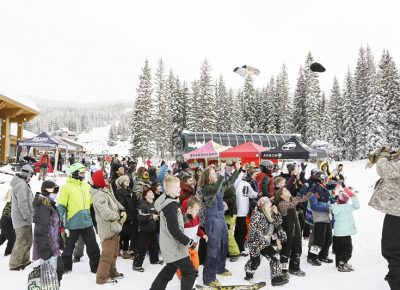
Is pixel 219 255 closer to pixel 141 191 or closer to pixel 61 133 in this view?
pixel 141 191

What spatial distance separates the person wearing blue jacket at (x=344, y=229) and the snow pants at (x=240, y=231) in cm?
181

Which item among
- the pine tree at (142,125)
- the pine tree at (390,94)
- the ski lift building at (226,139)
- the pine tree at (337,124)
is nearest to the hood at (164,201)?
the ski lift building at (226,139)

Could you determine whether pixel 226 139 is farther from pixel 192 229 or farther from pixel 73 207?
pixel 192 229

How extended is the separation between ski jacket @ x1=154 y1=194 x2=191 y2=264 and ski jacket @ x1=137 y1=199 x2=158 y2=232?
1.83 meters

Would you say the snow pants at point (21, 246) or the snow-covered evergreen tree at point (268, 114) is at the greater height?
the snow-covered evergreen tree at point (268, 114)

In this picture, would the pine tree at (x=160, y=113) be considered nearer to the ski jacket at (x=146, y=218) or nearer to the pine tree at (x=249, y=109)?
the pine tree at (x=249, y=109)

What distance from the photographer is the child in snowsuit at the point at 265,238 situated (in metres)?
5.23

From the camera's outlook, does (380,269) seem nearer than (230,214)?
Yes

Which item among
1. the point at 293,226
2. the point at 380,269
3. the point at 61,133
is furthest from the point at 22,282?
the point at 61,133

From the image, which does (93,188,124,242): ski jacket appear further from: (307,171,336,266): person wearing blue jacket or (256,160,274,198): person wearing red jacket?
(307,171,336,266): person wearing blue jacket

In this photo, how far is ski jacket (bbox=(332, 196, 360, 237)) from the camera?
5.73 m

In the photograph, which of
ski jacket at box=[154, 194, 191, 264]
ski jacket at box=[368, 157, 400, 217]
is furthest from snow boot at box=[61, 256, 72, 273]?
ski jacket at box=[368, 157, 400, 217]

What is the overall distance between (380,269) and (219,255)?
9.52 ft

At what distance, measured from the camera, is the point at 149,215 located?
603cm
